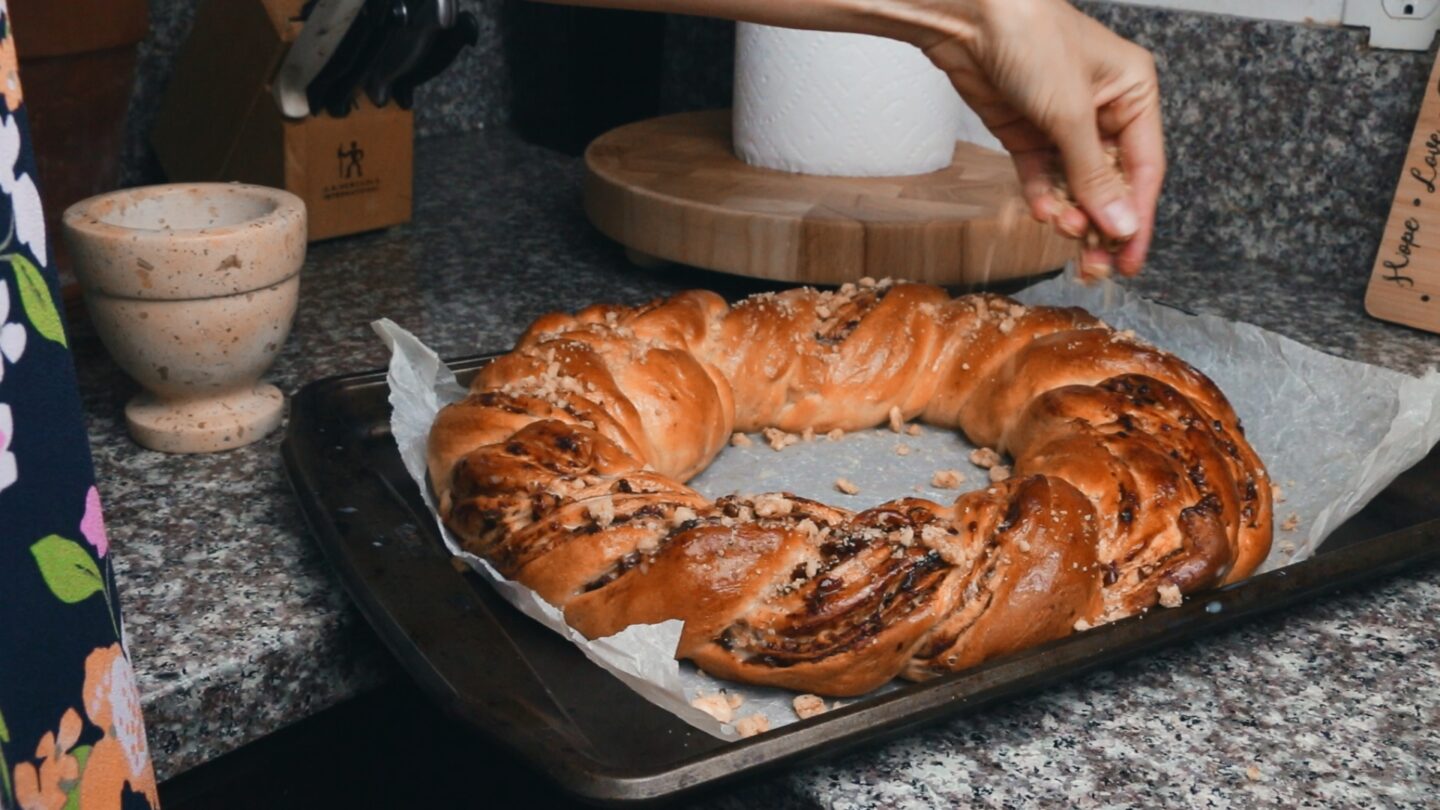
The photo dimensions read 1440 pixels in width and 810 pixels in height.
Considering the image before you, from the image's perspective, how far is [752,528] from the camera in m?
0.74

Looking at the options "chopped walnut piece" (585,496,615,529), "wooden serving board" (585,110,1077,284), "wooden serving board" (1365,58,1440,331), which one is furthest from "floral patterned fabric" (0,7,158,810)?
"wooden serving board" (1365,58,1440,331)

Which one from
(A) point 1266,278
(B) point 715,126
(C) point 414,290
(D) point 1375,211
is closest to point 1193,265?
(A) point 1266,278

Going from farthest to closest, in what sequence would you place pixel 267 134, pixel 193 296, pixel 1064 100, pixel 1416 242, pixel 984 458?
1. pixel 267 134
2. pixel 1416 242
3. pixel 984 458
4. pixel 193 296
5. pixel 1064 100

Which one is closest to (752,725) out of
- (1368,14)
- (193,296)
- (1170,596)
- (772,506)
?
(772,506)

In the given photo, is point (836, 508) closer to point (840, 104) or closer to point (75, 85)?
point (840, 104)

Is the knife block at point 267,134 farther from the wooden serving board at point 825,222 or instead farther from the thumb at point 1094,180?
the thumb at point 1094,180

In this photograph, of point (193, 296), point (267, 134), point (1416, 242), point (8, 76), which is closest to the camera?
point (8, 76)

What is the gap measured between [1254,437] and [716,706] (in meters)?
0.58

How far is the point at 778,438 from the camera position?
41.3 inches

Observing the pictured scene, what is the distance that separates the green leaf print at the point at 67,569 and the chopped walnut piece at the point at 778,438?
65 cm

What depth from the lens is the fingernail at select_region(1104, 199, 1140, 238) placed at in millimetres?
845

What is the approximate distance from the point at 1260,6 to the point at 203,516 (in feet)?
3.82

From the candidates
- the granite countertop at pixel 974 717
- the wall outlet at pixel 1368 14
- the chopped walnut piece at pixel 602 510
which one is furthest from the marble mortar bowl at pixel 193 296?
the wall outlet at pixel 1368 14

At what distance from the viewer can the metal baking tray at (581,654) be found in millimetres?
618
